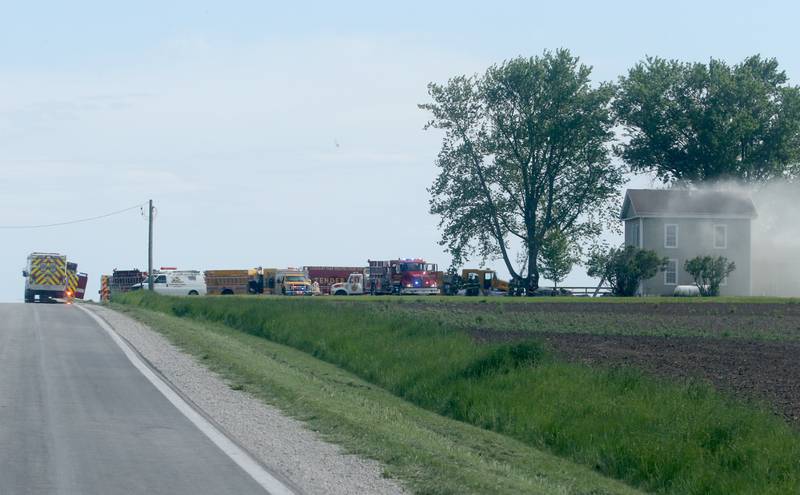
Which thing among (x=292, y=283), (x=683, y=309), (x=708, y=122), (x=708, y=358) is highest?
(x=708, y=122)

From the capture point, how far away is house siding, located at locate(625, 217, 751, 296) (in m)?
75.7

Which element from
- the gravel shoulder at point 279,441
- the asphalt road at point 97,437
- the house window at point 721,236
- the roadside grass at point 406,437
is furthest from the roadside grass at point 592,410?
the house window at point 721,236

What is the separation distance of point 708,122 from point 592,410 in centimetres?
6900

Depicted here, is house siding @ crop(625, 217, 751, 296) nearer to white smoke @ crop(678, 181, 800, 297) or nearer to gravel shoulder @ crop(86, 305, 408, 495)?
white smoke @ crop(678, 181, 800, 297)

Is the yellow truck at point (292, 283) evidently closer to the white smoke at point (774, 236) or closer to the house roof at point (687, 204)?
the house roof at point (687, 204)

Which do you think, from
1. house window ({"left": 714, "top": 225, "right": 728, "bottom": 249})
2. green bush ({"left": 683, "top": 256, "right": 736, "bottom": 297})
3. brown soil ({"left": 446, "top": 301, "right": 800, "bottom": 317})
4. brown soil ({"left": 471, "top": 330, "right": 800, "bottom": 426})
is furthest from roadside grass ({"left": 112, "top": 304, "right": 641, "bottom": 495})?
house window ({"left": 714, "top": 225, "right": 728, "bottom": 249})

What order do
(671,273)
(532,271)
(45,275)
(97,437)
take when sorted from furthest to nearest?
(532,271), (671,273), (45,275), (97,437)

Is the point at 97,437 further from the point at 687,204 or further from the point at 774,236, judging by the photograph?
the point at 774,236

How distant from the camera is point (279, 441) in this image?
11.8 meters

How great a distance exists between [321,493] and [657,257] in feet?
213

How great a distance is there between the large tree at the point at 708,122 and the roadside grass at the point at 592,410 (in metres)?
58.4

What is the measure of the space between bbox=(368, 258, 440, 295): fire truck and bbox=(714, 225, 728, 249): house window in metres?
20.1

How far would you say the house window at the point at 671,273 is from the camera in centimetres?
7544

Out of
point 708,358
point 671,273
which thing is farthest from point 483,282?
point 708,358
